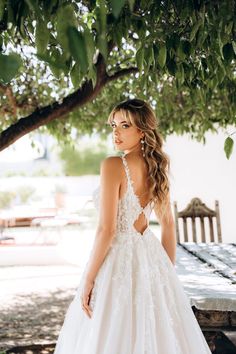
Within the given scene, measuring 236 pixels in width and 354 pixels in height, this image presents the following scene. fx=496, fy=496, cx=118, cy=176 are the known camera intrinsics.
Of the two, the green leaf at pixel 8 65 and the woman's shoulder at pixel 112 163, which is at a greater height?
the woman's shoulder at pixel 112 163

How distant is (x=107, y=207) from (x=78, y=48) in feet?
4.65

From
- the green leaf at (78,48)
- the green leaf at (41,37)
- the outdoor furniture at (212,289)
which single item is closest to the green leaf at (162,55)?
the green leaf at (41,37)

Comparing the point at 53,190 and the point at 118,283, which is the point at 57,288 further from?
the point at 53,190

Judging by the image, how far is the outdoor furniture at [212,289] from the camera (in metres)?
2.64

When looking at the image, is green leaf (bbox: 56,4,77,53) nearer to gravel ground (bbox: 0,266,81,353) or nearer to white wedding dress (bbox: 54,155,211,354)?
white wedding dress (bbox: 54,155,211,354)

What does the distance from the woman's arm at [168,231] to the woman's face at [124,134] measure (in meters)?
0.39

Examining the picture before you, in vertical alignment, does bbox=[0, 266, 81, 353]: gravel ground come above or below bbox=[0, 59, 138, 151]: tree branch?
below

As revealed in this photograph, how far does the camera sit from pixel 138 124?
2.39m

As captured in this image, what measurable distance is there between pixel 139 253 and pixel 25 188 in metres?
20.5

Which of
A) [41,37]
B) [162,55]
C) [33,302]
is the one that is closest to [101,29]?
[41,37]

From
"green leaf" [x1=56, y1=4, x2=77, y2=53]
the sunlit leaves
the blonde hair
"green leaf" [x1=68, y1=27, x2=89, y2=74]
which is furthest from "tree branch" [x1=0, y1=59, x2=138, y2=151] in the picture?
"green leaf" [x1=68, y1=27, x2=89, y2=74]

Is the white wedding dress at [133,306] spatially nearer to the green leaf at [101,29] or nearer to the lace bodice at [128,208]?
the lace bodice at [128,208]

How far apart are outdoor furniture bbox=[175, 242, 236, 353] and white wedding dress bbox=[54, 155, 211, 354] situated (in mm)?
237

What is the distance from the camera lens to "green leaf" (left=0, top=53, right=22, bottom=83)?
Result: 848 mm
